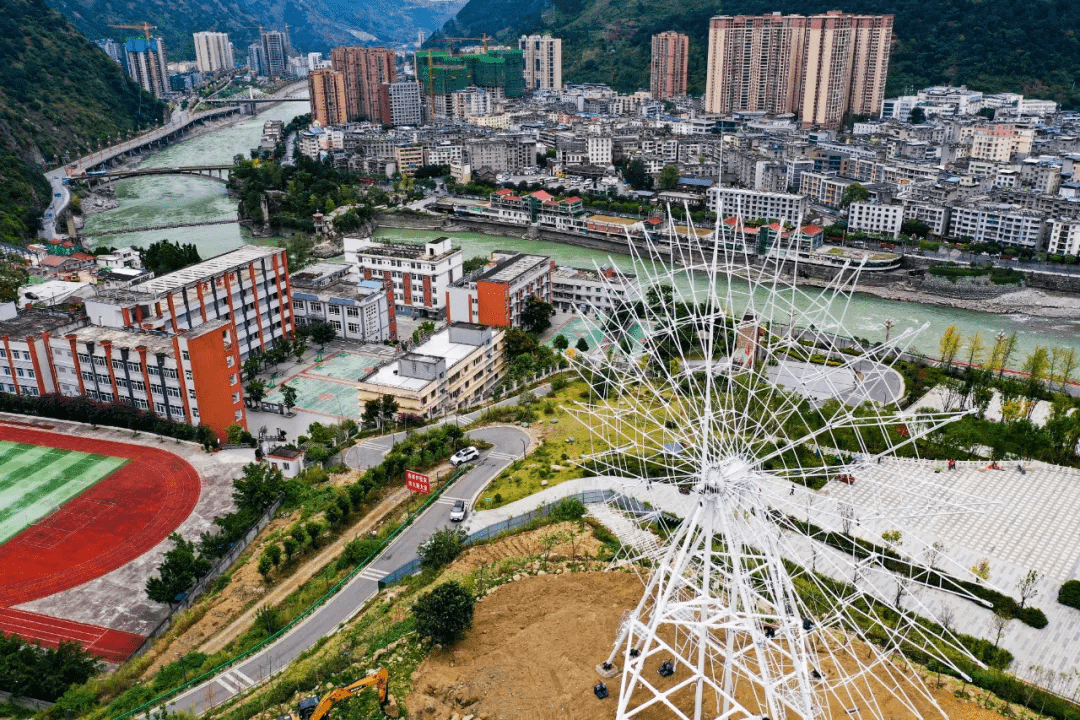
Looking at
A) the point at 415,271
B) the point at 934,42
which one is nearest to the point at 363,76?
the point at 934,42

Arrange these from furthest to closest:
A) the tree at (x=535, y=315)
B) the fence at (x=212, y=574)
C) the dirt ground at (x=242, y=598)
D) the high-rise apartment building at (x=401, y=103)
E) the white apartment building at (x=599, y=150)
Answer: the high-rise apartment building at (x=401, y=103), the white apartment building at (x=599, y=150), the tree at (x=535, y=315), the fence at (x=212, y=574), the dirt ground at (x=242, y=598)

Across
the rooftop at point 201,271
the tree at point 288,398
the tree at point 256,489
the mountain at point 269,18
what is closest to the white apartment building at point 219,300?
the rooftop at point 201,271

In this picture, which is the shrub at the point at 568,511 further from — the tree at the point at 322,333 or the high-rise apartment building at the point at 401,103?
the high-rise apartment building at the point at 401,103

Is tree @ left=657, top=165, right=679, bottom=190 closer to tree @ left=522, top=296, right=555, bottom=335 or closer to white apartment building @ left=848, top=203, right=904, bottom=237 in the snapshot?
white apartment building @ left=848, top=203, right=904, bottom=237

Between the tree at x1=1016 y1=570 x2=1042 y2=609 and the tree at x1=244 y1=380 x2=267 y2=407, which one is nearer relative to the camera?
the tree at x1=1016 y1=570 x2=1042 y2=609

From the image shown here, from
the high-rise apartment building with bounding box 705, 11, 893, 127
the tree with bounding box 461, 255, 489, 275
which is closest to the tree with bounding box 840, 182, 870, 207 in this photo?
the tree with bounding box 461, 255, 489, 275

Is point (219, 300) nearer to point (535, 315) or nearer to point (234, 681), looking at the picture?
point (535, 315)
